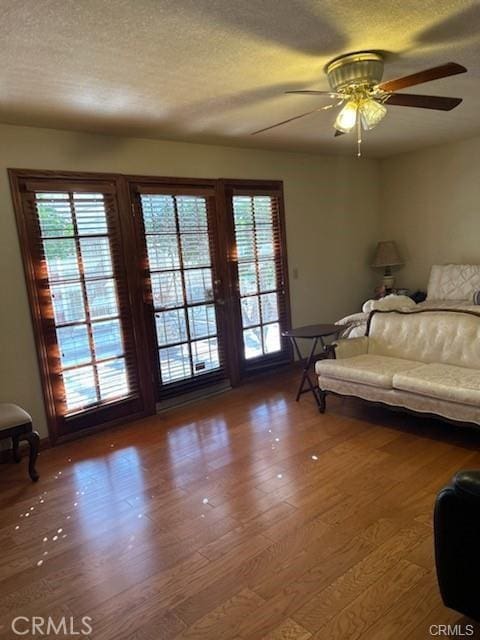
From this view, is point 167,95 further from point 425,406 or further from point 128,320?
point 425,406

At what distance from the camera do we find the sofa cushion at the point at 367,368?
3.30m

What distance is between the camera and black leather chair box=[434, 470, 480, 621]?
1.49 m

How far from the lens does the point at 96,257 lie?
370 centimetres

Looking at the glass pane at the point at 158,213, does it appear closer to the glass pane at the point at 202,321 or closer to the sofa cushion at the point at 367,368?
the glass pane at the point at 202,321

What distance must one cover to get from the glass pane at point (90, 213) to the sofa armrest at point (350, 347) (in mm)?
2216

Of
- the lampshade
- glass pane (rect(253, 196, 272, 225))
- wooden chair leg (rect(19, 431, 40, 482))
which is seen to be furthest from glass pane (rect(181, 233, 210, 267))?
the lampshade

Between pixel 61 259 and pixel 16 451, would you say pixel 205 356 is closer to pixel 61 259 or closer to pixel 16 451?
pixel 61 259

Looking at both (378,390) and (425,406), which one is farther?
(378,390)

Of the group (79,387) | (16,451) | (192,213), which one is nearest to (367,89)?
(192,213)

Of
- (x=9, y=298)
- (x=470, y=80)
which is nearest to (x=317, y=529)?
(x=9, y=298)

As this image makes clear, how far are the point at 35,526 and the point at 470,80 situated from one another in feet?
12.8

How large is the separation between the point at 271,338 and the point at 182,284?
1.29 meters

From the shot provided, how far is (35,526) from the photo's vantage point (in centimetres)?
249

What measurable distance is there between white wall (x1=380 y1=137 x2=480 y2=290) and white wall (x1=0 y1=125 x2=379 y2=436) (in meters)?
0.26
